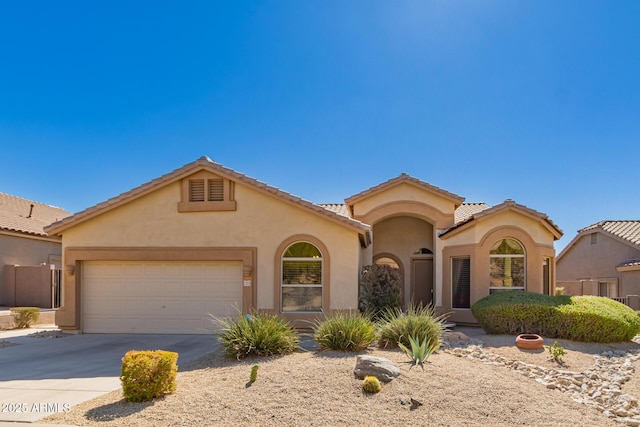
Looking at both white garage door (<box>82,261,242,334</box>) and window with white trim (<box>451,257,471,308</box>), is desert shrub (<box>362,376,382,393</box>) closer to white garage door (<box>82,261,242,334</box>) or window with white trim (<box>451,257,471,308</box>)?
white garage door (<box>82,261,242,334</box>)

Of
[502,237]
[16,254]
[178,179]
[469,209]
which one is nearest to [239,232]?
[178,179]

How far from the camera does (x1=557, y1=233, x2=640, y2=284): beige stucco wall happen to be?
25.2 meters

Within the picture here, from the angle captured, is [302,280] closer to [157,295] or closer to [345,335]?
[157,295]

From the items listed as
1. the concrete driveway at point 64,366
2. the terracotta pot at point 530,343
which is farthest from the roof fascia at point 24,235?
the terracotta pot at point 530,343

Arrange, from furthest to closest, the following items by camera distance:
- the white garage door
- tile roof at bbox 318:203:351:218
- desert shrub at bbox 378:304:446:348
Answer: tile roof at bbox 318:203:351:218, the white garage door, desert shrub at bbox 378:304:446:348

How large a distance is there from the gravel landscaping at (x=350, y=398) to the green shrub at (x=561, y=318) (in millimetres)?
3602

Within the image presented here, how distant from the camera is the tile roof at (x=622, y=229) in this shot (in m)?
24.6

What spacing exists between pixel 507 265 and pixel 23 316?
16.6m

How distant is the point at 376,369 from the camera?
25.6ft

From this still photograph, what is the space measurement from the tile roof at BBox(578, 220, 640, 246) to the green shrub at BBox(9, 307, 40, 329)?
25973 mm

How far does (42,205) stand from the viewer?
91.5ft

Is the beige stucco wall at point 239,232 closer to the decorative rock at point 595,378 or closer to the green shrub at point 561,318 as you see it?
the green shrub at point 561,318

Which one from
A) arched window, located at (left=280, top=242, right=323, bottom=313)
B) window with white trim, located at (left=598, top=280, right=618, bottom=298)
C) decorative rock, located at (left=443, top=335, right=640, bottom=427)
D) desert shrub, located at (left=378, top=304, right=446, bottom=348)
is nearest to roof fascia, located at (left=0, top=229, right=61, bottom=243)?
arched window, located at (left=280, top=242, right=323, bottom=313)

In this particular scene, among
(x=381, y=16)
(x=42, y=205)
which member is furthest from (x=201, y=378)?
(x=42, y=205)
